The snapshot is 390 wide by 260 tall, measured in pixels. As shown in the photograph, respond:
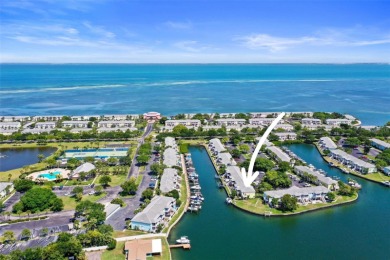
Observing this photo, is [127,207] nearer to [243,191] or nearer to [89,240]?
[89,240]

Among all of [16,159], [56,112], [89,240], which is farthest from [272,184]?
[56,112]

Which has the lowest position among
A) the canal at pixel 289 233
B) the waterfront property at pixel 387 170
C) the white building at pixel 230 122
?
the canal at pixel 289 233

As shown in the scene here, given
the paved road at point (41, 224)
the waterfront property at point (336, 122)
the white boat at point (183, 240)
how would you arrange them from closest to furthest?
the white boat at point (183, 240) < the paved road at point (41, 224) < the waterfront property at point (336, 122)

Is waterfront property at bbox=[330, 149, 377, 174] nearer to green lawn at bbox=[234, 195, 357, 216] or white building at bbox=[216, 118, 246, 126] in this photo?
green lawn at bbox=[234, 195, 357, 216]

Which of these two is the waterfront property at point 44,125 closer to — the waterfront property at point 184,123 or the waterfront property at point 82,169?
the waterfront property at point 184,123

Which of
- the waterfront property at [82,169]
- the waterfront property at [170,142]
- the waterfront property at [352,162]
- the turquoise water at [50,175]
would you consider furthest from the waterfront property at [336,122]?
the turquoise water at [50,175]
